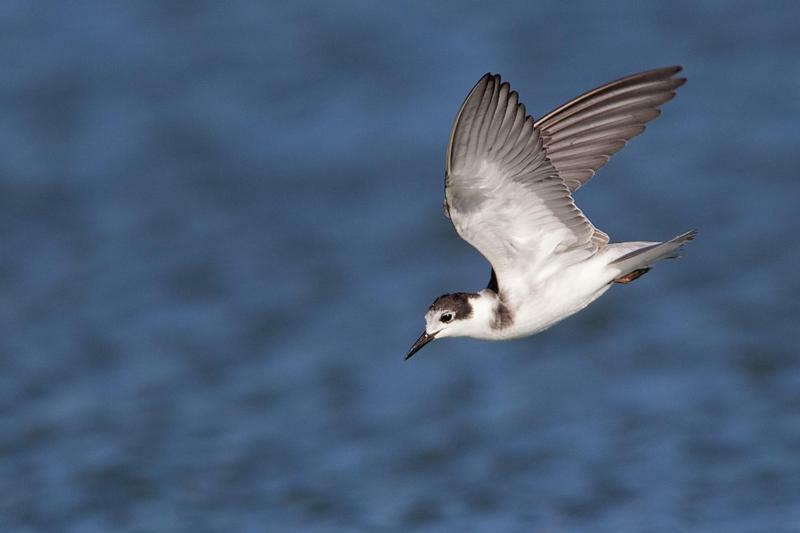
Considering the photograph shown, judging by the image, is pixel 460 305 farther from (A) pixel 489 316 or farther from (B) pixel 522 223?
(B) pixel 522 223

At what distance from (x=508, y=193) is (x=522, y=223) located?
11.2 inches

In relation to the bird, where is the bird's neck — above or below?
below

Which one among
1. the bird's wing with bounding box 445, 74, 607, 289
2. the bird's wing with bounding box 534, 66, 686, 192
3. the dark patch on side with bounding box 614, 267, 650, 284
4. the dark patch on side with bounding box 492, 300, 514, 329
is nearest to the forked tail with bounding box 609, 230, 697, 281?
the bird's wing with bounding box 445, 74, 607, 289

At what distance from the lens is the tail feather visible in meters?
7.88

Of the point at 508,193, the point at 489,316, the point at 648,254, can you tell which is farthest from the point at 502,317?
the point at 648,254

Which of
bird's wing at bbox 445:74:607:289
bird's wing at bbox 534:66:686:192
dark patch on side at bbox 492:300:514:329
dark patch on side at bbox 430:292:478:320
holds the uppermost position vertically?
bird's wing at bbox 534:66:686:192

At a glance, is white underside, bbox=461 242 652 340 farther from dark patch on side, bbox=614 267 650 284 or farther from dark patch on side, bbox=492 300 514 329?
dark patch on side, bbox=614 267 650 284

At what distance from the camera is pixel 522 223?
323 inches

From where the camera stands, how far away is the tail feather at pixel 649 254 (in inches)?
310

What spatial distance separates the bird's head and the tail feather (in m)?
0.82

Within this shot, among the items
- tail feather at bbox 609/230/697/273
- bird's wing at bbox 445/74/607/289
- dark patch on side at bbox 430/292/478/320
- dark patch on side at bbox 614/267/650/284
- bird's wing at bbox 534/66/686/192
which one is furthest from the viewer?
bird's wing at bbox 534/66/686/192

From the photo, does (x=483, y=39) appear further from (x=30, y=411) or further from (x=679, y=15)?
(x=30, y=411)

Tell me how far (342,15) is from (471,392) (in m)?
7.83

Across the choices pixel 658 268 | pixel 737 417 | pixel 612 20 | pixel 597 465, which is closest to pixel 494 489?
pixel 597 465
